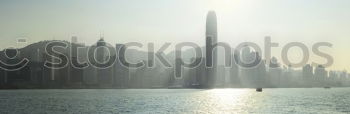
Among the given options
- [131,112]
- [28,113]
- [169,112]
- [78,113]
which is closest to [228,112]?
[169,112]

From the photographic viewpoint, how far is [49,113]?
4491 inches

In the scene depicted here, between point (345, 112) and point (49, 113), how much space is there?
69289mm

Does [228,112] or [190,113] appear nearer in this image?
[190,113]

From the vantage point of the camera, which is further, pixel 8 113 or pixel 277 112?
pixel 277 112

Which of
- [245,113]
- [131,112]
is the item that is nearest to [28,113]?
[131,112]

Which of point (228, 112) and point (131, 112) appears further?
point (228, 112)

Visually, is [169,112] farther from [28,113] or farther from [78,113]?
[28,113]

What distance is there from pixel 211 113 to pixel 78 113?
101 feet

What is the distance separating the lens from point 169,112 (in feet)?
393

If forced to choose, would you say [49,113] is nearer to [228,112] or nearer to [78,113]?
[78,113]

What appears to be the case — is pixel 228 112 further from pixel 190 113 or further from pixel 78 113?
pixel 78 113

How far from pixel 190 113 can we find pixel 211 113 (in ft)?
17.3

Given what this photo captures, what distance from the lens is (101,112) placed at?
385 feet

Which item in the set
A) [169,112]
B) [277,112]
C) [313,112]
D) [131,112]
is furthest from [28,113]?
[313,112]
